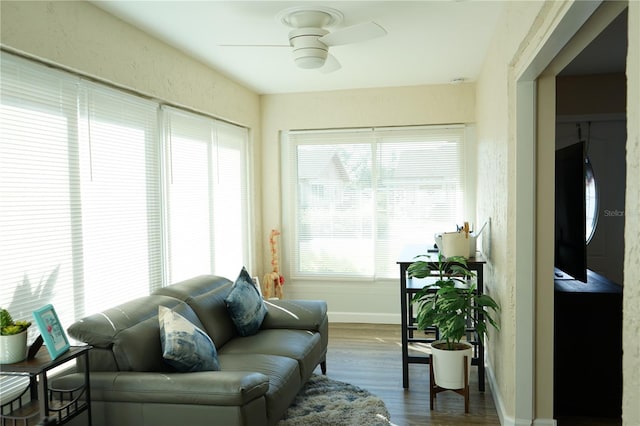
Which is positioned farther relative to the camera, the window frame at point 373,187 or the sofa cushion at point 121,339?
the window frame at point 373,187

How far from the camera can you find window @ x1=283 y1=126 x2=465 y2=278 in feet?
18.8

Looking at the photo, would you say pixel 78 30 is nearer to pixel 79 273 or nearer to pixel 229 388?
pixel 79 273

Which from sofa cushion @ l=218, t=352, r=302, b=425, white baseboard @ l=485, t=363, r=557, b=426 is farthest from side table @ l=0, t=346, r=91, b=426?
white baseboard @ l=485, t=363, r=557, b=426

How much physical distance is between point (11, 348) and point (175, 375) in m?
0.76

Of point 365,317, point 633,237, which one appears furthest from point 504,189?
point 365,317

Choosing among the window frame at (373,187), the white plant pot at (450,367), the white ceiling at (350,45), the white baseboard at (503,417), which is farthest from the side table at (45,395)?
the window frame at (373,187)

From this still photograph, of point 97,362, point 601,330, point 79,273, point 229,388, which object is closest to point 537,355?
point 601,330

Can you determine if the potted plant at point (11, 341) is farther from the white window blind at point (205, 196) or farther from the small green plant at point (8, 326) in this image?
the white window blind at point (205, 196)

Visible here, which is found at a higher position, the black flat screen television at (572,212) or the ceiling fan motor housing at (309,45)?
the ceiling fan motor housing at (309,45)

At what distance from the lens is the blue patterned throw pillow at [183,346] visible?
2.73 m

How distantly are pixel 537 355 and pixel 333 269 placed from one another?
3.21 meters

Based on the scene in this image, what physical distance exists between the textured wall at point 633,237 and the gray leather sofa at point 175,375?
5.38ft

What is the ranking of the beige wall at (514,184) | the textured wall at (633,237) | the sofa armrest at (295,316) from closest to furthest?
the textured wall at (633,237), the beige wall at (514,184), the sofa armrest at (295,316)

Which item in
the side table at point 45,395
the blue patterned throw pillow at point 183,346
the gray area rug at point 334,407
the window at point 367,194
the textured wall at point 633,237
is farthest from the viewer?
the window at point 367,194
